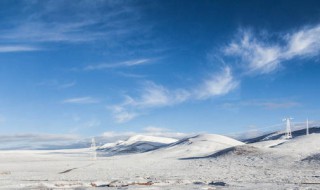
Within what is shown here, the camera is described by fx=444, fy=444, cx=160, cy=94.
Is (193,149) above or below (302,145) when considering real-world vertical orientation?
above

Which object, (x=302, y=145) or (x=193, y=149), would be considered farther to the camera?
(x=193, y=149)

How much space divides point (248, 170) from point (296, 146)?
67.2 ft

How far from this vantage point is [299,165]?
38.8 meters

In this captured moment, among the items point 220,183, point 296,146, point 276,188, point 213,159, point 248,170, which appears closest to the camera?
point 276,188

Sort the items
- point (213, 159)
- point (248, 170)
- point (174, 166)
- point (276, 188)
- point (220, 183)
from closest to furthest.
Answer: point (276, 188)
point (220, 183)
point (248, 170)
point (174, 166)
point (213, 159)

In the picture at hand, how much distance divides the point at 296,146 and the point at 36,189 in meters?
38.8

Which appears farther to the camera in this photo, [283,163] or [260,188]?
[283,163]

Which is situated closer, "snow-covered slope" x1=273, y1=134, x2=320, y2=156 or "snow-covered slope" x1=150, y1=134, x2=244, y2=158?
"snow-covered slope" x1=273, y1=134, x2=320, y2=156

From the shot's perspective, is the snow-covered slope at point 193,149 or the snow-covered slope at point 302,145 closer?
the snow-covered slope at point 302,145

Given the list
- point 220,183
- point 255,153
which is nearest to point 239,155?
point 255,153

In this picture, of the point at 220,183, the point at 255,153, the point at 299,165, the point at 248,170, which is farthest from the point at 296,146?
the point at 220,183

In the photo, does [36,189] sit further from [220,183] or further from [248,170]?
[248,170]

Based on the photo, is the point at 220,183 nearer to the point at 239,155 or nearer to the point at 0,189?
the point at 0,189

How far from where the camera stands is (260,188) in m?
22.4
